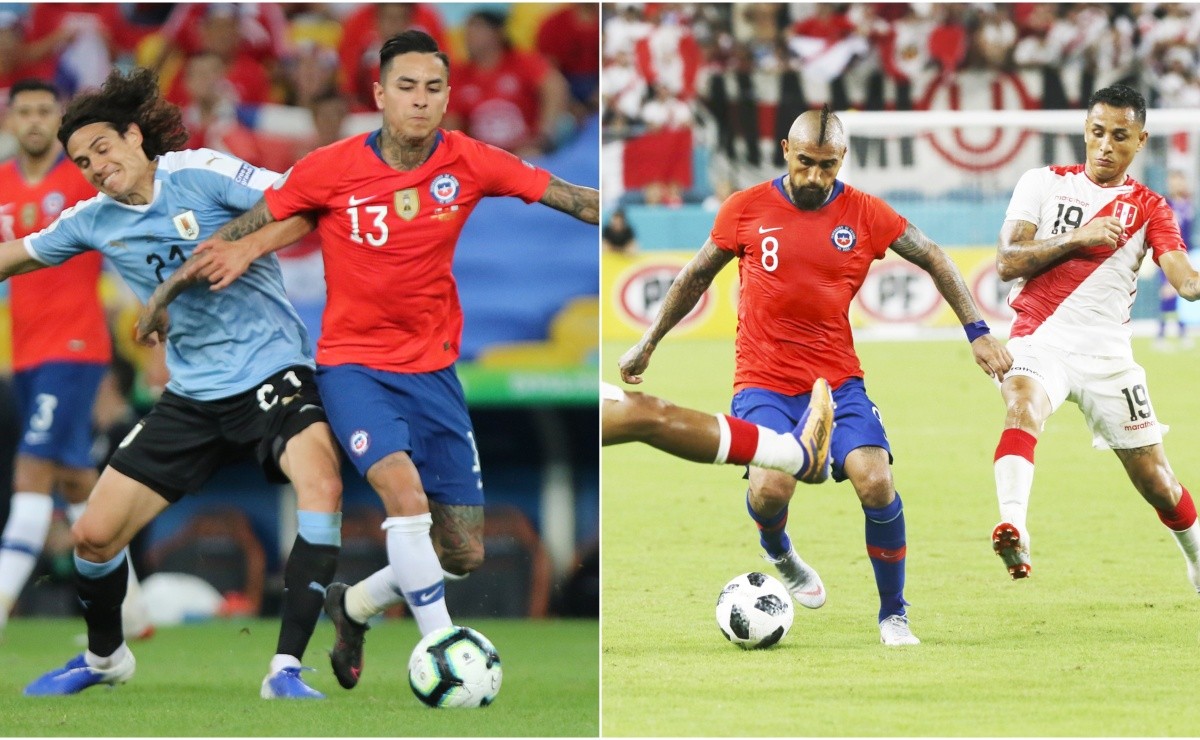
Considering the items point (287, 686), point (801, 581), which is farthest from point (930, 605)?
point (287, 686)

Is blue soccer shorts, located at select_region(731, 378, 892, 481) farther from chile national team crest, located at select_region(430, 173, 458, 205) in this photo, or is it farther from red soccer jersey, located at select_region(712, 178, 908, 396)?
chile national team crest, located at select_region(430, 173, 458, 205)

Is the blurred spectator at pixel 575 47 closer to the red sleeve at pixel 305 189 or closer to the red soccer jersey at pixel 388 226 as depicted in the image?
the red soccer jersey at pixel 388 226

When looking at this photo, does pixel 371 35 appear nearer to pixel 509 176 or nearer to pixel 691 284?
pixel 691 284

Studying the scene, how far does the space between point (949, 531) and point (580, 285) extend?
2.20 meters

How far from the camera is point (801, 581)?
6207mm

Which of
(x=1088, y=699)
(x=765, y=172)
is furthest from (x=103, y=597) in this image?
(x=765, y=172)

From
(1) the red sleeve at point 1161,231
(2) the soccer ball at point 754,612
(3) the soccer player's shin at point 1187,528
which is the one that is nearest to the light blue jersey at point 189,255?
(2) the soccer ball at point 754,612

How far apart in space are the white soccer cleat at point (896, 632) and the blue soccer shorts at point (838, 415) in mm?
497

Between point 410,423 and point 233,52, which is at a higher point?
point 233,52

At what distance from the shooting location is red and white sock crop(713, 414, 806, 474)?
5027mm

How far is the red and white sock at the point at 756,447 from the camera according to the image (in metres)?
5.03

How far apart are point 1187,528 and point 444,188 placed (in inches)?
117

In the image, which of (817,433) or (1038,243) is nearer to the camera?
(817,433)

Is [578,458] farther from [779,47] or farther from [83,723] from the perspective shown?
[779,47]
